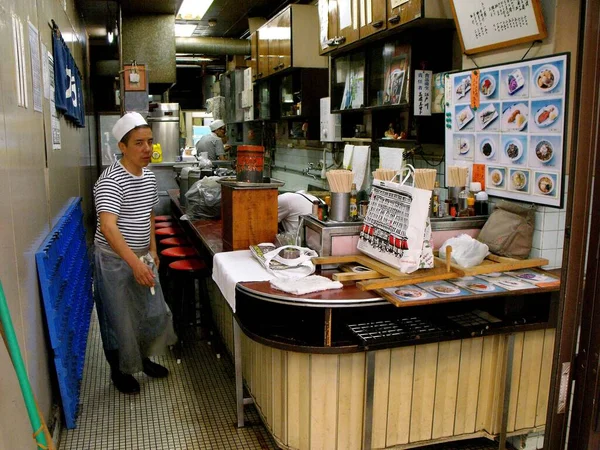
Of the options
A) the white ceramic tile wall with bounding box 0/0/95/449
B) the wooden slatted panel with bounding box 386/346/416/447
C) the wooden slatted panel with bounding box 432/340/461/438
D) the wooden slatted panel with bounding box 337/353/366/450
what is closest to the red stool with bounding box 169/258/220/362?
the white ceramic tile wall with bounding box 0/0/95/449

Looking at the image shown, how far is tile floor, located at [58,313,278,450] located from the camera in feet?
10.5

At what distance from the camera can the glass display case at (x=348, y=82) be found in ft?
15.4

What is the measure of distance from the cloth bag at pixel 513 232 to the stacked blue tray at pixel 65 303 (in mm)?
2362

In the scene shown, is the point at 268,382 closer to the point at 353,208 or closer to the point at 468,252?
the point at 353,208

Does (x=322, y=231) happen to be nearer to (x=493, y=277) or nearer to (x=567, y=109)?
(x=493, y=277)

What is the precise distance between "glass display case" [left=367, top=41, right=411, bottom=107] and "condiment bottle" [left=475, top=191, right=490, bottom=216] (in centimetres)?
97

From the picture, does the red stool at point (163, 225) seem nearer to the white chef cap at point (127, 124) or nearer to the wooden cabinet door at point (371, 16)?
the white chef cap at point (127, 124)

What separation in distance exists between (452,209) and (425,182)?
0.51 meters

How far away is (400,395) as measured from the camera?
2.85 metres

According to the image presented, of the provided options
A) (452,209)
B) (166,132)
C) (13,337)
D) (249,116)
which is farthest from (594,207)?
(166,132)

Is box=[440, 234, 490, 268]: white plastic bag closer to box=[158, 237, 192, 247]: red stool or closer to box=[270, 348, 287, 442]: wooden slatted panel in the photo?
box=[270, 348, 287, 442]: wooden slatted panel

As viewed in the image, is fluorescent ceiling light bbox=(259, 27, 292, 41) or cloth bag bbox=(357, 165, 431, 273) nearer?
cloth bag bbox=(357, 165, 431, 273)

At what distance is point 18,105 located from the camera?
2562 mm

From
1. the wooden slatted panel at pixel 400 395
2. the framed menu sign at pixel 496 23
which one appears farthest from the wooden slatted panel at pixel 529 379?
the framed menu sign at pixel 496 23
